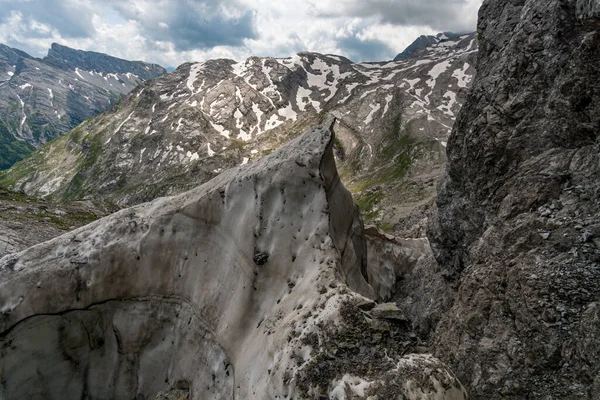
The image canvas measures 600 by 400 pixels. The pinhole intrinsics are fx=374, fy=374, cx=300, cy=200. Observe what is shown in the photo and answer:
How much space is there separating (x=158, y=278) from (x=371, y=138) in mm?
183792

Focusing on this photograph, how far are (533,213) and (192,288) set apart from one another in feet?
58.1

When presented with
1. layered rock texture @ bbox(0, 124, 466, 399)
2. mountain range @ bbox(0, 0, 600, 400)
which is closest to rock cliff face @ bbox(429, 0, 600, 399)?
mountain range @ bbox(0, 0, 600, 400)

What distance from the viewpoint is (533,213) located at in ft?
47.2

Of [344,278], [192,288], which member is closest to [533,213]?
[344,278]

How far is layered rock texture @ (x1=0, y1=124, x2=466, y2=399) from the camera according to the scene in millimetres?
17500

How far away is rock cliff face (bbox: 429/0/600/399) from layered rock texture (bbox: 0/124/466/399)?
5.52 meters

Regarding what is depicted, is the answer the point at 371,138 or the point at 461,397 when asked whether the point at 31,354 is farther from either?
the point at 371,138

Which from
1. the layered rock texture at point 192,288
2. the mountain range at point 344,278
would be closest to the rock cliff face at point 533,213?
the mountain range at point 344,278

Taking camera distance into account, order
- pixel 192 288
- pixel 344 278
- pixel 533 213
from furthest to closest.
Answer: pixel 192 288, pixel 344 278, pixel 533 213

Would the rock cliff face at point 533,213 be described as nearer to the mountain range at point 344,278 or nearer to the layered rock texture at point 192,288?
the mountain range at point 344,278

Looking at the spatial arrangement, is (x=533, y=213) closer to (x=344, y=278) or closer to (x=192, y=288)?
(x=344, y=278)

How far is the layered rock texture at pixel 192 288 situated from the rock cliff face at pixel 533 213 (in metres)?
5.52

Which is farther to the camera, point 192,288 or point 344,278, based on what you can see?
point 192,288

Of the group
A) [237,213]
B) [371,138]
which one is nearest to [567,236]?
[237,213]
